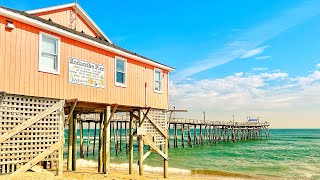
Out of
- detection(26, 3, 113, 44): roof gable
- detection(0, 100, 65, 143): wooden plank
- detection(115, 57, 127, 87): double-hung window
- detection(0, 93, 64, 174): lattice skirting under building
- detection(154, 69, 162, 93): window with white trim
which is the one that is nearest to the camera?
detection(0, 100, 65, 143): wooden plank

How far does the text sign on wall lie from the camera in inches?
520

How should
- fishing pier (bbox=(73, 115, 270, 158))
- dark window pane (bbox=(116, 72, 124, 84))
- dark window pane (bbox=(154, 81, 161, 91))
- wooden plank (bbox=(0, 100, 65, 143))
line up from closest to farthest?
wooden plank (bbox=(0, 100, 65, 143)), dark window pane (bbox=(116, 72, 124, 84)), dark window pane (bbox=(154, 81, 161, 91)), fishing pier (bbox=(73, 115, 270, 158))

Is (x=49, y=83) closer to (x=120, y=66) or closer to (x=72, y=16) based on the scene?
(x=120, y=66)

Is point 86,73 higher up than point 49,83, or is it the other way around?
point 86,73

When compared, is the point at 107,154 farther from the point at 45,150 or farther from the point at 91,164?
the point at 91,164

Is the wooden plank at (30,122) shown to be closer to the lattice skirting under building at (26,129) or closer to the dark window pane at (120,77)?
the lattice skirting under building at (26,129)

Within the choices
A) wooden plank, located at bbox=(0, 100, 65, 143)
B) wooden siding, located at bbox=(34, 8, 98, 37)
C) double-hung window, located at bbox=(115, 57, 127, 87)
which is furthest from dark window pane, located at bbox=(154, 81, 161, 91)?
wooden plank, located at bbox=(0, 100, 65, 143)

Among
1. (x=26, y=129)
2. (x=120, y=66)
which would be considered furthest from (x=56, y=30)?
(x=120, y=66)

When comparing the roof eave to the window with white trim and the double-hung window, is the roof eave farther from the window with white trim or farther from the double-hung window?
the window with white trim

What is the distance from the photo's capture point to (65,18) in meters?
17.3

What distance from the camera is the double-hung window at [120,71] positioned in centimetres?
1562

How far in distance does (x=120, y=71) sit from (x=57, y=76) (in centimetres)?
394

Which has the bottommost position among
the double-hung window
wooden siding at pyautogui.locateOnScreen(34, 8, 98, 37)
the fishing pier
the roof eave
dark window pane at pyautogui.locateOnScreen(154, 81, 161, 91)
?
the fishing pier

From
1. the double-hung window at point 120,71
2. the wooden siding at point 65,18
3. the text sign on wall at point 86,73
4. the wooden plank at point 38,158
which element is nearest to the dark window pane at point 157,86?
the double-hung window at point 120,71
